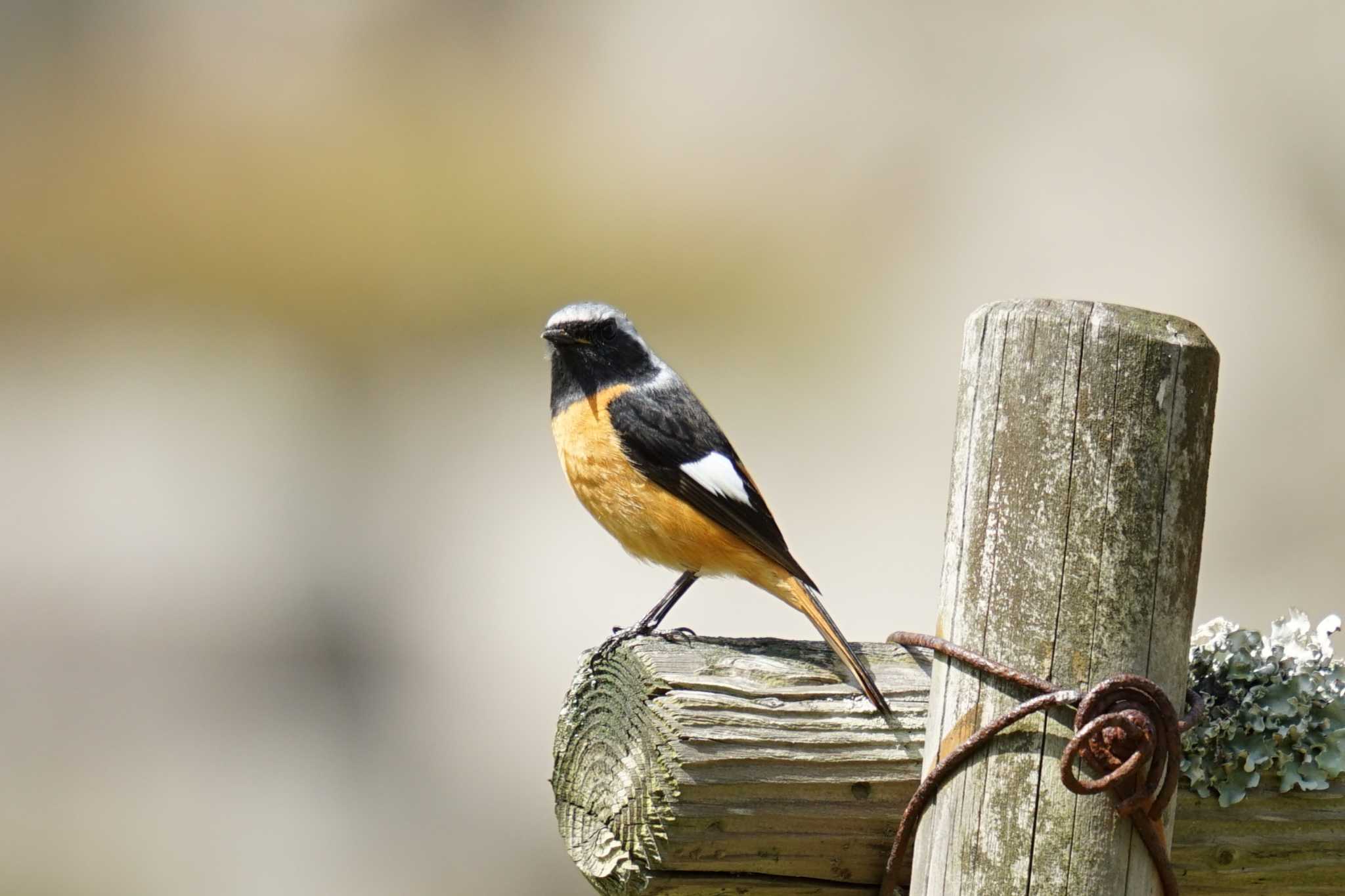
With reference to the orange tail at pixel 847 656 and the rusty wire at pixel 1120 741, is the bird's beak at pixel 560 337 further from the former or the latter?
the rusty wire at pixel 1120 741

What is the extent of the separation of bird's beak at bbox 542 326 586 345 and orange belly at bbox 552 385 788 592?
0.22 m

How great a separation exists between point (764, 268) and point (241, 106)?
451 centimetres

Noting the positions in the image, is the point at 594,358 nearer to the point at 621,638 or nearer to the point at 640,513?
the point at 640,513

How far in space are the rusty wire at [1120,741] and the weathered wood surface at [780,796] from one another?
257 mm

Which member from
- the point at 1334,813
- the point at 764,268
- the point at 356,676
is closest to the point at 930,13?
the point at 764,268

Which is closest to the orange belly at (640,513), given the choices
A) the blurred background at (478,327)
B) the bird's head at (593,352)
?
the bird's head at (593,352)

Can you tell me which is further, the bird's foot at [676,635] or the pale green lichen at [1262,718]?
the bird's foot at [676,635]

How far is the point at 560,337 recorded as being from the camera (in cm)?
476

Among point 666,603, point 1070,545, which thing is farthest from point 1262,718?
point 666,603

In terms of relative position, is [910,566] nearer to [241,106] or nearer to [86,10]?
[241,106]

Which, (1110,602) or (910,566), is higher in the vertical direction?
(910,566)

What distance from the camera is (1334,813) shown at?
9.29 feet

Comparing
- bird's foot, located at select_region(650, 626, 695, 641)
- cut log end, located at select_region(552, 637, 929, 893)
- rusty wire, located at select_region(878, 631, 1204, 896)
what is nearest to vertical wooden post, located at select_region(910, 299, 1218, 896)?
rusty wire, located at select_region(878, 631, 1204, 896)

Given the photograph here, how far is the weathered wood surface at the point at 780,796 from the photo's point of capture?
103 inches
